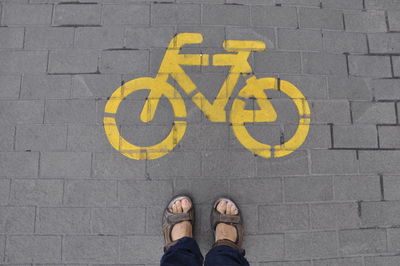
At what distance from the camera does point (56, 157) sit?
268 cm

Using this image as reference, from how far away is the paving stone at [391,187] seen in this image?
8.96ft

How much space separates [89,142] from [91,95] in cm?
43

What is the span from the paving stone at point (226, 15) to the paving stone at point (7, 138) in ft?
6.68

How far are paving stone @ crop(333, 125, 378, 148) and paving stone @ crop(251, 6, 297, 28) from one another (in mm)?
1098

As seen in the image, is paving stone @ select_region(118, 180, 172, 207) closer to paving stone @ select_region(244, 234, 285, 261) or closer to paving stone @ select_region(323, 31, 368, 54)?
paving stone @ select_region(244, 234, 285, 261)

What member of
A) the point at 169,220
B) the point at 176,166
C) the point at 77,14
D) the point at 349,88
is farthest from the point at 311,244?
the point at 77,14

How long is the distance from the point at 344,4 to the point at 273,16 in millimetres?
732

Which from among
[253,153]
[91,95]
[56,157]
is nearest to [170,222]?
[253,153]

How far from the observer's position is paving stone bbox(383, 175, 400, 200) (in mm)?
2730

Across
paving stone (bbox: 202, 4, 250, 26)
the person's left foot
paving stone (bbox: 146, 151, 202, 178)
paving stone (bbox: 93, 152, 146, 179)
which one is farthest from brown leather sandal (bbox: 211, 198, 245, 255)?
paving stone (bbox: 202, 4, 250, 26)

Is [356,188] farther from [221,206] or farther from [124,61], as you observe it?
[124,61]

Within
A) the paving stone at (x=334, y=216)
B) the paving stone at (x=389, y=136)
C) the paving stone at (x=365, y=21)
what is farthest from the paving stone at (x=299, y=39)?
the paving stone at (x=334, y=216)

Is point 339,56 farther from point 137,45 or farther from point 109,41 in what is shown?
point 109,41

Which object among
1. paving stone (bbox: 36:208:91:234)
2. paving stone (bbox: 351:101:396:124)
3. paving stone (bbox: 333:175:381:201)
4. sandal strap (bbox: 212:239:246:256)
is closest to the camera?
sandal strap (bbox: 212:239:246:256)
